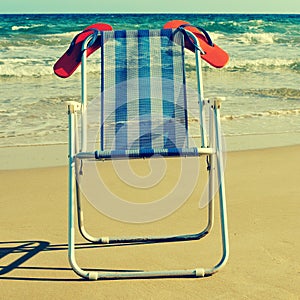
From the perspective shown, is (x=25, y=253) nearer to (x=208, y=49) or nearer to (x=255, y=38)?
(x=208, y=49)

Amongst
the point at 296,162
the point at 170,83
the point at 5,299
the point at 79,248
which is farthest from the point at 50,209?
the point at 296,162

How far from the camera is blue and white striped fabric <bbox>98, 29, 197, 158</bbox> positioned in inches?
149

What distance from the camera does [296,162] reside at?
602cm

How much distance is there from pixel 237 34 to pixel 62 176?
71.0 feet

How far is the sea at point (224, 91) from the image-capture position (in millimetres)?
7871

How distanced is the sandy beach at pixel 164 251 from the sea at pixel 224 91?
239 centimetres

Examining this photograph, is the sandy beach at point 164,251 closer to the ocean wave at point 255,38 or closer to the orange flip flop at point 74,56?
the orange flip flop at point 74,56

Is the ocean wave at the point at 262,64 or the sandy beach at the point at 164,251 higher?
the ocean wave at the point at 262,64

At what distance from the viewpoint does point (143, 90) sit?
406cm

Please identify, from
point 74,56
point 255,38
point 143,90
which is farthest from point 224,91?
point 255,38

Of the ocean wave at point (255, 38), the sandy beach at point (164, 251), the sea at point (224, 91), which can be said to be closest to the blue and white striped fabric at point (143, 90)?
the sandy beach at point (164, 251)

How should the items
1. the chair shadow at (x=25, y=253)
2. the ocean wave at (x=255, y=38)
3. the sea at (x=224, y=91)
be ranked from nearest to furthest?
the chair shadow at (x=25, y=253) → the sea at (x=224, y=91) → the ocean wave at (x=255, y=38)

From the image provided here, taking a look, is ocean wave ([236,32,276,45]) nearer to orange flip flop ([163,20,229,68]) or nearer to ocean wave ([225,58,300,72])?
ocean wave ([225,58,300,72])

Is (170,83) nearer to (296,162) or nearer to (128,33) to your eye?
(128,33)
